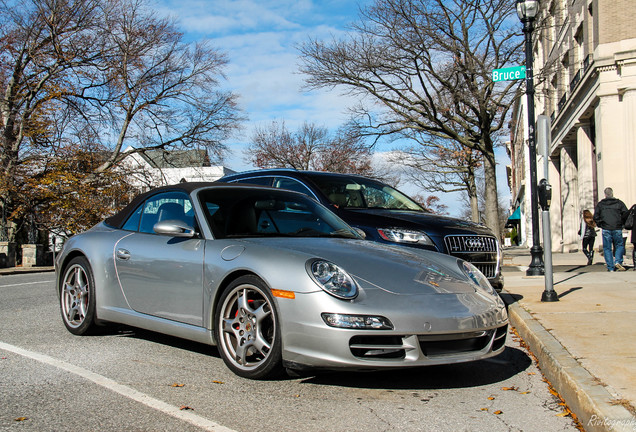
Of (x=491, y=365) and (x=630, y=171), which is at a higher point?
(x=630, y=171)

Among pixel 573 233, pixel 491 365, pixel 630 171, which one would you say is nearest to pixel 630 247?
pixel 630 171

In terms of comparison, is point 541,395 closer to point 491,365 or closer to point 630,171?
point 491,365

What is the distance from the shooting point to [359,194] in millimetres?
8469

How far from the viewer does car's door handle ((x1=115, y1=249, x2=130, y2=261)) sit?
17.8 feet

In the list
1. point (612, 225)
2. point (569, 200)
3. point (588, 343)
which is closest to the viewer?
point (588, 343)

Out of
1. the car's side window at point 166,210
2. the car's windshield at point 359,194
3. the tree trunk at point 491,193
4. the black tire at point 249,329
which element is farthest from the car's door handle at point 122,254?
the tree trunk at point 491,193

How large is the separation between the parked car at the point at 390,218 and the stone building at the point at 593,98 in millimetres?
10997

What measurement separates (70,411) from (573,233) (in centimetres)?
2743

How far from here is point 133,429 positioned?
130 inches

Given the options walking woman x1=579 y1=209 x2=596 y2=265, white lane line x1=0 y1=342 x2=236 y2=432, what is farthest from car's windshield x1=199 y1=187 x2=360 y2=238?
walking woman x1=579 y1=209 x2=596 y2=265

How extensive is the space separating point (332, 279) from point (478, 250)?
414cm

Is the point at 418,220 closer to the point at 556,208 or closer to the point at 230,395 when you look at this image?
the point at 230,395

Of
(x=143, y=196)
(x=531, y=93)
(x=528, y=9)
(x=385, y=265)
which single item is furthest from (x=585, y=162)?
(x=385, y=265)

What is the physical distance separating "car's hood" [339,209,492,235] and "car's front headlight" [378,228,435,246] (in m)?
0.08
